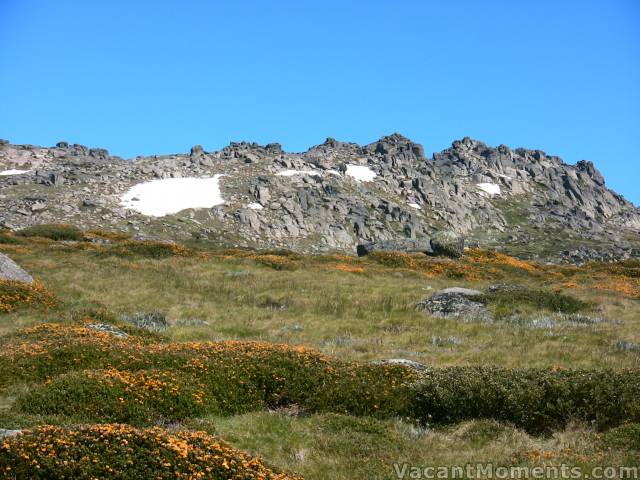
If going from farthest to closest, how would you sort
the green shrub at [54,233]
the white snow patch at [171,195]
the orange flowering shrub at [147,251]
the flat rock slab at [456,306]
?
the white snow patch at [171,195], the green shrub at [54,233], the orange flowering shrub at [147,251], the flat rock slab at [456,306]

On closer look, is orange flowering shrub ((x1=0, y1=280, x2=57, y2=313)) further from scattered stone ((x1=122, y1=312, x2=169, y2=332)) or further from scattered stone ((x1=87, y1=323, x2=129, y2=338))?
scattered stone ((x1=87, y1=323, x2=129, y2=338))

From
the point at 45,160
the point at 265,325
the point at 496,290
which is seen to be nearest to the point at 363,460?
the point at 265,325

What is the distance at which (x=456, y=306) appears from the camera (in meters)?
26.7

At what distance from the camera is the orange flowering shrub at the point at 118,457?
782 cm

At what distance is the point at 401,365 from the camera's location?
14.6 meters

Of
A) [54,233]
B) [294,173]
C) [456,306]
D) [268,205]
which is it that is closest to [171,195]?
[268,205]

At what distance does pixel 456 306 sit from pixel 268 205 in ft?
411

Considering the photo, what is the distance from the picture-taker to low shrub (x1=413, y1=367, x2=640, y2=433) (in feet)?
39.5

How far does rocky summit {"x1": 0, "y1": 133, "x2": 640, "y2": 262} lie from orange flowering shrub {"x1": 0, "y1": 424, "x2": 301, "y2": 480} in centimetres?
9782

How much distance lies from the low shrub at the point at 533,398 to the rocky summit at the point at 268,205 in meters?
92.7

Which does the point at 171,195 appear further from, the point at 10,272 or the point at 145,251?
the point at 10,272

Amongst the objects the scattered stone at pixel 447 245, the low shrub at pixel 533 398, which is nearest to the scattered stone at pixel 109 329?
the low shrub at pixel 533 398

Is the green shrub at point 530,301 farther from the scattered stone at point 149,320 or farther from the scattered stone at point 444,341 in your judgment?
the scattered stone at point 149,320

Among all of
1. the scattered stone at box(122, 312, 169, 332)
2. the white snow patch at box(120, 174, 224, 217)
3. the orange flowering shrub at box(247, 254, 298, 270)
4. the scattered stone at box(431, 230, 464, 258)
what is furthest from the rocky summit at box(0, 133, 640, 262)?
the scattered stone at box(122, 312, 169, 332)
